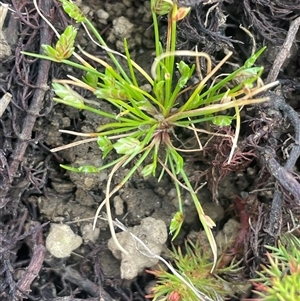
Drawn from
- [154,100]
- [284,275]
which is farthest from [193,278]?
[154,100]

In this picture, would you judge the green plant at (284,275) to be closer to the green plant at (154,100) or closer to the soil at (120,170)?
the soil at (120,170)

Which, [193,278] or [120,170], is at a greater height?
[120,170]

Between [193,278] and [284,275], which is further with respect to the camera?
[193,278]

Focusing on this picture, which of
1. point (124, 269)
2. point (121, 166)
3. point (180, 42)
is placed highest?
point (180, 42)

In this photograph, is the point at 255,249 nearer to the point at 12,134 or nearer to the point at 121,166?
the point at 121,166

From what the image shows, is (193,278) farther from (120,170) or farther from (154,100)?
(154,100)

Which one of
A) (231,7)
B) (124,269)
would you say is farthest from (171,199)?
(231,7)
